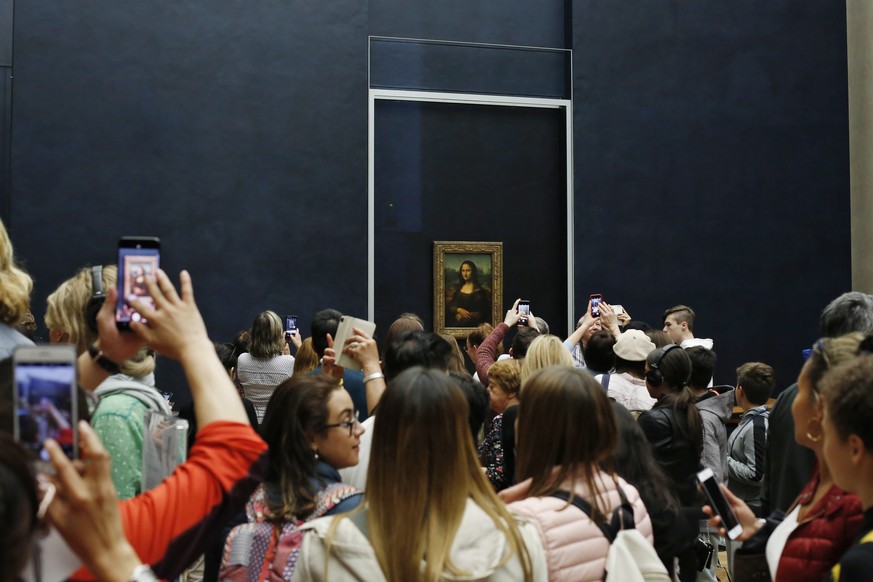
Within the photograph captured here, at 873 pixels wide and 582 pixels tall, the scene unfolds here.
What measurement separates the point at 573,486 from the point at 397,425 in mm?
678

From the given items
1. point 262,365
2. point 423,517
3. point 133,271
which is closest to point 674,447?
point 423,517

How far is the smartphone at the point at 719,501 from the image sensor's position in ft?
9.26

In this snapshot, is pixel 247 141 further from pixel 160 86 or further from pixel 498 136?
pixel 498 136

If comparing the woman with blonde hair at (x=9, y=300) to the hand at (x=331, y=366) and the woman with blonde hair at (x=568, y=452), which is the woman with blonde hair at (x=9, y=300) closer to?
the woman with blonde hair at (x=568, y=452)

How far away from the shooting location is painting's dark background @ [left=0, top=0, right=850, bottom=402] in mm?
10945

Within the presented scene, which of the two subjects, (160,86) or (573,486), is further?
(160,86)

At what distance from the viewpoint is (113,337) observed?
6.58ft

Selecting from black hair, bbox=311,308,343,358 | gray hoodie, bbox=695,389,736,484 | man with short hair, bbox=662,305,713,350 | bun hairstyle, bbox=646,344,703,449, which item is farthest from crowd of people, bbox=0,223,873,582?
man with short hair, bbox=662,305,713,350

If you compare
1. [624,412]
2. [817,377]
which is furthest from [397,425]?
[624,412]

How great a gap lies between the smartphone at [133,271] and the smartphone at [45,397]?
0.41 meters

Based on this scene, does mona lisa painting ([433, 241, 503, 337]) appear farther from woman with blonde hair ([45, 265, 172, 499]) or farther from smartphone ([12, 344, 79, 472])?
smartphone ([12, 344, 79, 472])

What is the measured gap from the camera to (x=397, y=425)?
250 cm

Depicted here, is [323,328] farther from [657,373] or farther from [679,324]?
[679,324]

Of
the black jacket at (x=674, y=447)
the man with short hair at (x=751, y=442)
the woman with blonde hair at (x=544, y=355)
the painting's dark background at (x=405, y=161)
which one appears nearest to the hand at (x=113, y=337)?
the woman with blonde hair at (x=544, y=355)
